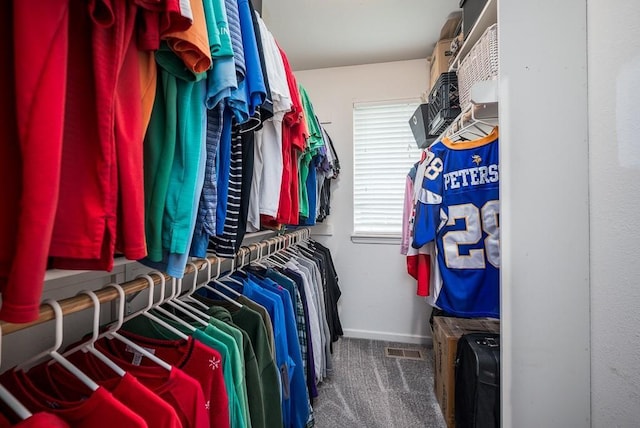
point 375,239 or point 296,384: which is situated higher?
point 375,239

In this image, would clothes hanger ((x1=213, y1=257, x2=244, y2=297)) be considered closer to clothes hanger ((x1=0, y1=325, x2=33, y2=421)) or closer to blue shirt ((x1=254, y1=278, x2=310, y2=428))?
blue shirt ((x1=254, y1=278, x2=310, y2=428))

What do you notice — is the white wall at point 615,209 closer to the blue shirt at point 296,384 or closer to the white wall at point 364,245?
the blue shirt at point 296,384

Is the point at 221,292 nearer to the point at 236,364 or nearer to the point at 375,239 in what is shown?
the point at 236,364

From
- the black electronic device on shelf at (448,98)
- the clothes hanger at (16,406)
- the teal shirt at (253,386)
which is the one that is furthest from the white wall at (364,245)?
the clothes hanger at (16,406)

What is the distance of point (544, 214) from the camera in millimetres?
975

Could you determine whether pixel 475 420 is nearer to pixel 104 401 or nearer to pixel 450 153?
pixel 450 153

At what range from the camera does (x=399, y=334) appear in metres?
2.51

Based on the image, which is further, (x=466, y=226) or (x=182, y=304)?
(x=466, y=226)

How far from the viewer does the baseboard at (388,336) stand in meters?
2.46

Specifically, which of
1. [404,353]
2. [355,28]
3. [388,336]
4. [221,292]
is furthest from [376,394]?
[355,28]

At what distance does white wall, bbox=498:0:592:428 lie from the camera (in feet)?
3.12

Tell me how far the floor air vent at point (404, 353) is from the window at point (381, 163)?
96 centimetres

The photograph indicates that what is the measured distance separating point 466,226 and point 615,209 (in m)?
0.50

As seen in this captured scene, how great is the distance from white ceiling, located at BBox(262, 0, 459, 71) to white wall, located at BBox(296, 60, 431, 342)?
0.14 m
